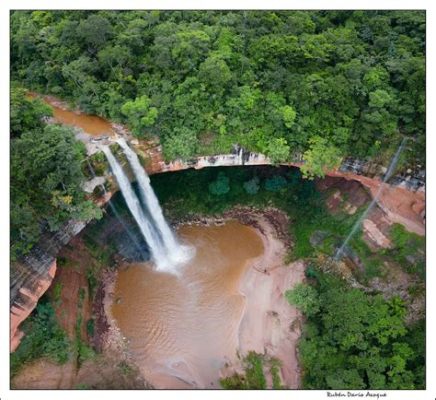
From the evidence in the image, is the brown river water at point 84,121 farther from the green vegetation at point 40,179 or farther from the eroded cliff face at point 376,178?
the green vegetation at point 40,179

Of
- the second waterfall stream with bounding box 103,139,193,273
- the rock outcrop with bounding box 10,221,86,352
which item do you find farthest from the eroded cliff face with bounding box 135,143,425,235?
the rock outcrop with bounding box 10,221,86,352

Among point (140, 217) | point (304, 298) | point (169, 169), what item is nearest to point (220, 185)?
point (169, 169)

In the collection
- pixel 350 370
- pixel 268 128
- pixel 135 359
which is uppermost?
pixel 268 128

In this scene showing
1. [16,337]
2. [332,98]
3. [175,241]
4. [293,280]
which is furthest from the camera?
[175,241]

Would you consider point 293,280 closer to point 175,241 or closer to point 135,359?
point 175,241

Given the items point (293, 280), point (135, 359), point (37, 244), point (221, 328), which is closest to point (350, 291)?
point (293, 280)

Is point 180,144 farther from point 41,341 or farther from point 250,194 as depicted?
point 41,341
